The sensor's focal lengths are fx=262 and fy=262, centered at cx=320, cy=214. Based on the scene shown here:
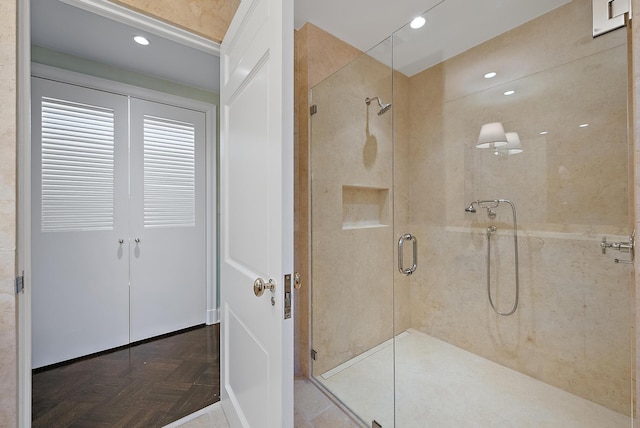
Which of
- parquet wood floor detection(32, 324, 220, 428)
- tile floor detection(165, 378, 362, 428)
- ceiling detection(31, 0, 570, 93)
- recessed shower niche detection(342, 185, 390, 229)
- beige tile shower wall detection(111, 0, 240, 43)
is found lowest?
parquet wood floor detection(32, 324, 220, 428)

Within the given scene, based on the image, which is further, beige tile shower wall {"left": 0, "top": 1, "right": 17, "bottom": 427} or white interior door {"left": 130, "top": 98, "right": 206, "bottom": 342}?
white interior door {"left": 130, "top": 98, "right": 206, "bottom": 342}

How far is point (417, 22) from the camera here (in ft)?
5.71

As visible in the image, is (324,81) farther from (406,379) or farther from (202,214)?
(406,379)

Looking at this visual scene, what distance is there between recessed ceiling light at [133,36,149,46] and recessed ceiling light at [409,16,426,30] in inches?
73.6

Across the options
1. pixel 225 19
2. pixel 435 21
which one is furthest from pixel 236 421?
pixel 435 21

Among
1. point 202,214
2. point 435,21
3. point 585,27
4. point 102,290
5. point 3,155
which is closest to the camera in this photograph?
point 3,155

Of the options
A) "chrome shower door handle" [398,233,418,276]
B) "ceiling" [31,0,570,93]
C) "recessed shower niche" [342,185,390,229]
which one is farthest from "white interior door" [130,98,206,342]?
"chrome shower door handle" [398,233,418,276]

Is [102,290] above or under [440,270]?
under

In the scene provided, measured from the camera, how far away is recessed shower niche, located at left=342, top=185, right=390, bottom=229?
1.93 meters

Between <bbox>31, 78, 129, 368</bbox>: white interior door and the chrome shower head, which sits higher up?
the chrome shower head

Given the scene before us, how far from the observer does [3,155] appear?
0.94m

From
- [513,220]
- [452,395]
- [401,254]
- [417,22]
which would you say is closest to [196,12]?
[417,22]

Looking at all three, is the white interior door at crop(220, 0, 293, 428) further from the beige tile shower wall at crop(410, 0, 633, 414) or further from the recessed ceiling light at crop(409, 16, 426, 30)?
the beige tile shower wall at crop(410, 0, 633, 414)

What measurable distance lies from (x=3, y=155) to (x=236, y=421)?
4.72 feet
